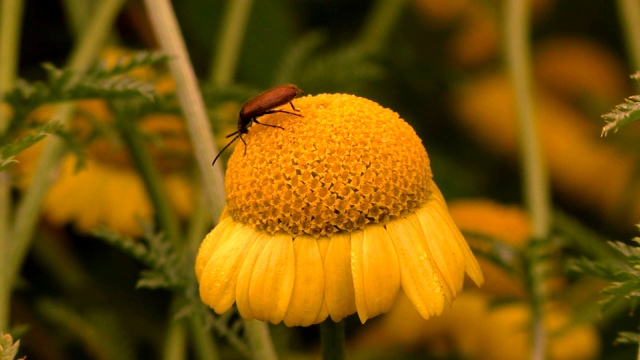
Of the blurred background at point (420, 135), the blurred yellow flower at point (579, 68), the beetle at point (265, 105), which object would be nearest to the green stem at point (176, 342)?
the blurred background at point (420, 135)

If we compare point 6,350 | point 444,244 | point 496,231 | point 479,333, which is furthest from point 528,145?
point 6,350

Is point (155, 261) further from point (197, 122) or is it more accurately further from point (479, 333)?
point (479, 333)

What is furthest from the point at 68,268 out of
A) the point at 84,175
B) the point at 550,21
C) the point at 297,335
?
the point at 550,21

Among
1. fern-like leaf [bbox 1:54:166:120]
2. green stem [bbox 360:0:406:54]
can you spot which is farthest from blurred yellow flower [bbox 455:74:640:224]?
fern-like leaf [bbox 1:54:166:120]

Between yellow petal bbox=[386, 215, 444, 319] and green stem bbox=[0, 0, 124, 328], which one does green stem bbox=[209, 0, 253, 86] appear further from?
yellow petal bbox=[386, 215, 444, 319]

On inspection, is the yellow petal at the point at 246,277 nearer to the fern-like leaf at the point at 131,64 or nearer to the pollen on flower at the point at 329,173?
the pollen on flower at the point at 329,173
